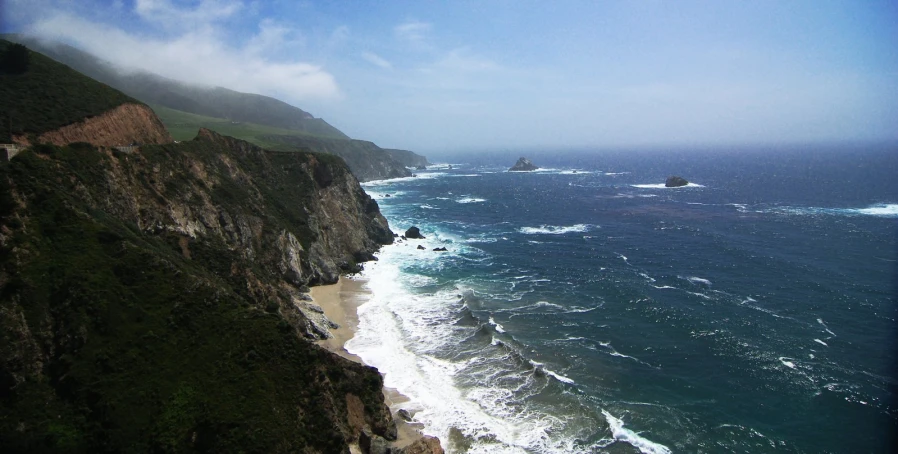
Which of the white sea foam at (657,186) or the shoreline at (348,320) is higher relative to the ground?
the white sea foam at (657,186)

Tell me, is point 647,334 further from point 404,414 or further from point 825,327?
point 404,414

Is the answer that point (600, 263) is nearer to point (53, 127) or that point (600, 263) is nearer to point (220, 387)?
point (220, 387)

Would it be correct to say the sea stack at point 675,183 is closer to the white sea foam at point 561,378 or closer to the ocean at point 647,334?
the ocean at point 647,334

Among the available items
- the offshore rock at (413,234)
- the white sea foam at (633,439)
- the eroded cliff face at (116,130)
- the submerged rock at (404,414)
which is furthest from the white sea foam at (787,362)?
the eroded cliff face at (116,130)

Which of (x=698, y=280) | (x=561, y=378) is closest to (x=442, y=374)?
(x=561, y=378)

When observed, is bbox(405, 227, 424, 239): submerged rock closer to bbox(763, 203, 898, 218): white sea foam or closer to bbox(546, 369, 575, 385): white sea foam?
bbox(546, 369, 575, 385): white sea foam

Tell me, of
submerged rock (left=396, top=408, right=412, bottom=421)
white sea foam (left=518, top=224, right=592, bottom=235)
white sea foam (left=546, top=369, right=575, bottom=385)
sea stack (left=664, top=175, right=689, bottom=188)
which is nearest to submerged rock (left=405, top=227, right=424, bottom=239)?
white sea foam (left=518, top=224, right=592, bottom=235)

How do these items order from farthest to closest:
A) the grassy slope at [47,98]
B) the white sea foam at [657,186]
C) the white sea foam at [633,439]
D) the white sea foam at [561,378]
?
the white sea foam at [657,186], the grassy slope at [47,98], the white sea foam at [561,378], the white sea foam at [633,439]

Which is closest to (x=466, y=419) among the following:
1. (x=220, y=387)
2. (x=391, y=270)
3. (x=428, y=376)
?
(x=428, y=376)
